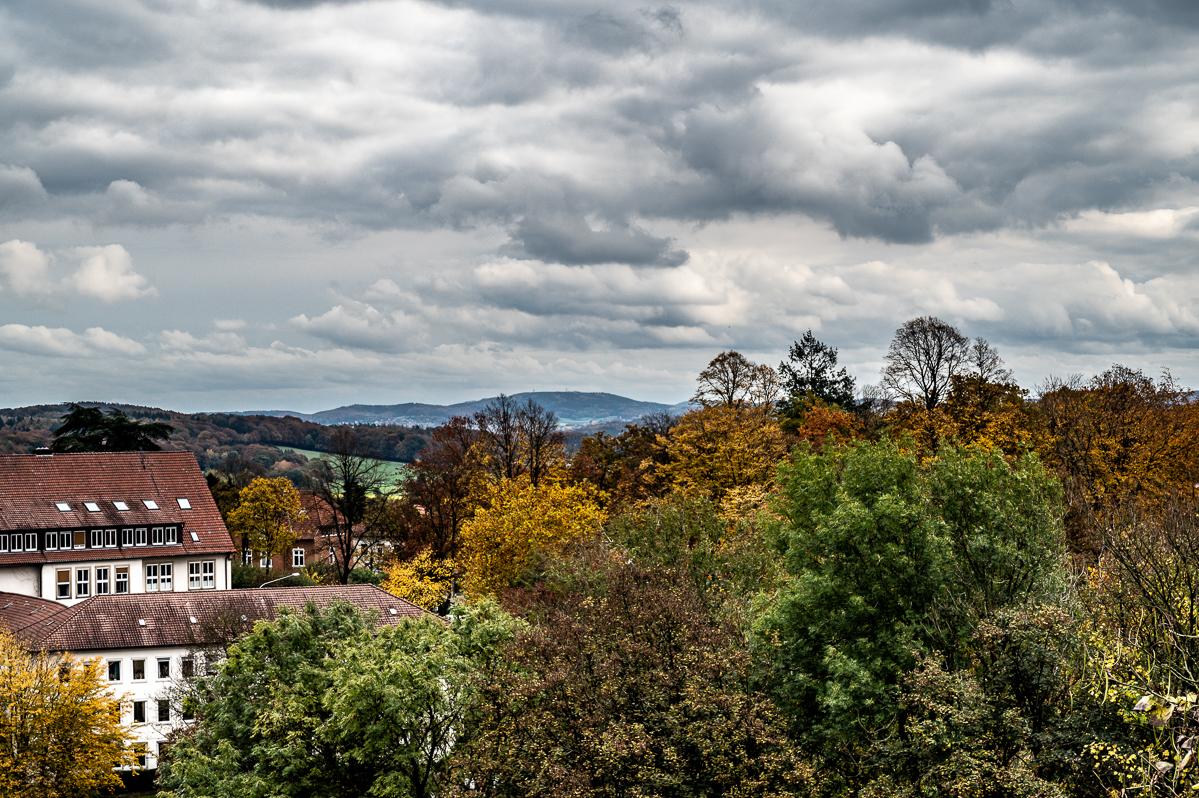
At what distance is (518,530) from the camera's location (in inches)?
2061

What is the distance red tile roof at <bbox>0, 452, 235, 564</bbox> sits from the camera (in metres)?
63.9

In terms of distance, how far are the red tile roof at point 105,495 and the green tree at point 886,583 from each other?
51.8 metres

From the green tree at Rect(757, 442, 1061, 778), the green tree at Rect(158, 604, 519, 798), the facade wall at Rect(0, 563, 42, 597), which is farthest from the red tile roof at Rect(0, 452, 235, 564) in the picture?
the green tree at Rect(757, 442, 1061, 778)

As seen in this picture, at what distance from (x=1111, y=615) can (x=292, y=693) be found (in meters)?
22.5

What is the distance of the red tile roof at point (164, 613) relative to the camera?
1927 inches

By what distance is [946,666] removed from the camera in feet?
80.5

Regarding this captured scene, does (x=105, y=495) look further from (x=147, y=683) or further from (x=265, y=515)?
(x=265, y=515)

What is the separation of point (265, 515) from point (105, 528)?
2357 cm

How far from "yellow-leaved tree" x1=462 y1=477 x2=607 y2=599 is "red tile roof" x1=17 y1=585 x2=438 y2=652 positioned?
176 inches

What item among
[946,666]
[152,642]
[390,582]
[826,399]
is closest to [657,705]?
[946,666]

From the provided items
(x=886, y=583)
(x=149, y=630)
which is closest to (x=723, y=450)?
(x=886, y=583)

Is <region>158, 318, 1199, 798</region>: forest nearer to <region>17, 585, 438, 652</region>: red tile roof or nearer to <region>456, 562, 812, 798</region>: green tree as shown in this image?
<region>456, 562, 812, 798</region>: green tree

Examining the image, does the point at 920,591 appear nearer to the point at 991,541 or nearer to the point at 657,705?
the point at 991,541

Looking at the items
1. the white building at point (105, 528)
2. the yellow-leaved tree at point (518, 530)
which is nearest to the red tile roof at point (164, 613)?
the yellow-leaved tree at point (518, 530)
